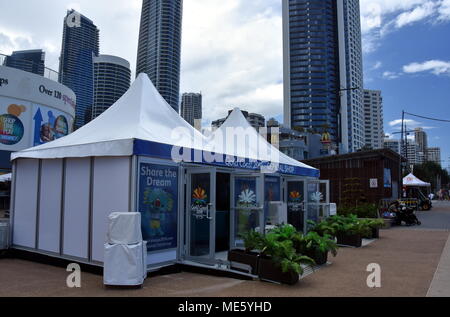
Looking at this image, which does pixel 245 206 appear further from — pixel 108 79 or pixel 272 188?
pixel 108 79

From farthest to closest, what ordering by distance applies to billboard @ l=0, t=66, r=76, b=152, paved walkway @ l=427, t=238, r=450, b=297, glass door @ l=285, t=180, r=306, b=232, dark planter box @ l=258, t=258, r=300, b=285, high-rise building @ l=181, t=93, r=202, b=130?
high-rise building @ l=181, t=93, r=202, b=130 → billboard @ l=0, t=66, r=76, b=152 → glass door @ l=285, t=180, r=306, b=232 → dark planter box @ l=258, t=258, r=300, b=285 → paved walkway @ l=427, t=238, r=450, b=297

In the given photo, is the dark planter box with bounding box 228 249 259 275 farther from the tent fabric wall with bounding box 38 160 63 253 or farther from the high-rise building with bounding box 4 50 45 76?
the high-rise building with bounding box 4 50 45 76

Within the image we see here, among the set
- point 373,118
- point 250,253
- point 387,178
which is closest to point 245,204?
point 250,253

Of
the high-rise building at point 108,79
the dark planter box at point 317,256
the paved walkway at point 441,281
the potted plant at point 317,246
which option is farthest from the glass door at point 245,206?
the high-rise building at point 108,79

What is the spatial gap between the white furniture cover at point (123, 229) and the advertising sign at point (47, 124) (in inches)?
1106

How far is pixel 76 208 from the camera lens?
7793 millimetres

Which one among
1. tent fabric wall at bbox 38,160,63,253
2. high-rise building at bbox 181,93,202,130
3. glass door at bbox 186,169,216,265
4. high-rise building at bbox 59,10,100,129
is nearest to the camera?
glass door at bbox 186,169,216,265

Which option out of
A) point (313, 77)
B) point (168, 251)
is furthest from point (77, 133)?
point (313, 77)

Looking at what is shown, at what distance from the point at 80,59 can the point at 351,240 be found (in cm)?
6300

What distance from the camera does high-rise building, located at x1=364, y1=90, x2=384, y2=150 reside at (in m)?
133

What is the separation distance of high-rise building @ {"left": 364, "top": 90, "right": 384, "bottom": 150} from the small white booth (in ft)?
431

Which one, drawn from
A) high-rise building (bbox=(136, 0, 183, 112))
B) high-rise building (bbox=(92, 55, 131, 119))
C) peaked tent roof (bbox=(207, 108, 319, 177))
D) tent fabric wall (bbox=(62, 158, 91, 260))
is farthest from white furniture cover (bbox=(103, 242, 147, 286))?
high-rise building (bbox=(136, 0, 183, 112))

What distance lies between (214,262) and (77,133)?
4.47 meters

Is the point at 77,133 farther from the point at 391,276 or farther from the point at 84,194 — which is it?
the point at 391,276
